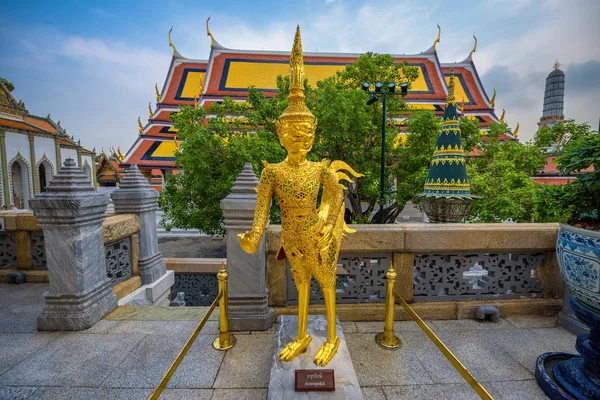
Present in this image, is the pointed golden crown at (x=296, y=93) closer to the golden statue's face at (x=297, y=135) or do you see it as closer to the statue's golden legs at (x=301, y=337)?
the golden statue's face at (x=297, y=135)

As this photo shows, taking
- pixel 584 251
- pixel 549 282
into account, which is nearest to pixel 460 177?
pixel 549 282

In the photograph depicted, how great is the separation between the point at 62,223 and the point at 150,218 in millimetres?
1850

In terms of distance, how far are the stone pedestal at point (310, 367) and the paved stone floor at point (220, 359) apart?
0.39 metres

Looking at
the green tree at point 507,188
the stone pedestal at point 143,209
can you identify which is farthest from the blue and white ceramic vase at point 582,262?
the stone pedestal at point 143,209

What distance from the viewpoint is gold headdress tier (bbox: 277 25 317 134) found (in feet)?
7.82

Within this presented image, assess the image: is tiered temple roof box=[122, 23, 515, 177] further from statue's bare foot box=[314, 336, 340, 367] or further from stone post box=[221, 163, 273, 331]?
statue's bare foot box=[314, 336, 340, 367]

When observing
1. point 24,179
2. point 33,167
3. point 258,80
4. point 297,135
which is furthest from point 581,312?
point 24,179

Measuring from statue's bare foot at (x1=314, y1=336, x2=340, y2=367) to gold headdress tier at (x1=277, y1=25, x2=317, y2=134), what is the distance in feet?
6.30

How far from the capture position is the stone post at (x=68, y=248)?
10.9ft

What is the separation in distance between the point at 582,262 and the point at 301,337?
7.91ft

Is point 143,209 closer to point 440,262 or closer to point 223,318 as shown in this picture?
point 223,318

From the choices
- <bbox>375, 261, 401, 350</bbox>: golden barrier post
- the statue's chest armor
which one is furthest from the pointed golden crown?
<bbox>375, 261, 401, 350</bbox>: golden barrier post

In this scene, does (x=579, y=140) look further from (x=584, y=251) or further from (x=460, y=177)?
(x=460, y=177)

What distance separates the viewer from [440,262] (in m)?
3.79
